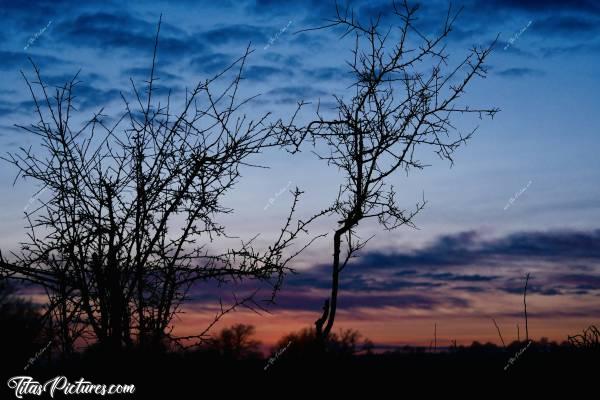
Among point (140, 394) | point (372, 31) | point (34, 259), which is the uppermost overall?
point (372, 31)

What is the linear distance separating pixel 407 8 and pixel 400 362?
13.2ft

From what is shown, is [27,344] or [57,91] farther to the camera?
[57,91]

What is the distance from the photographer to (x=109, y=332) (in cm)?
474

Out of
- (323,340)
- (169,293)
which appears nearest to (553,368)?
(323,340)

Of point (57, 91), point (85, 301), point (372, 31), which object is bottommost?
point (85, 301)

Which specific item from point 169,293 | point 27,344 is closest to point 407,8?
point 169,293

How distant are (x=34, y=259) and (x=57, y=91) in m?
1.50

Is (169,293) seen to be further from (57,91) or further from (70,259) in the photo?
(57,91)

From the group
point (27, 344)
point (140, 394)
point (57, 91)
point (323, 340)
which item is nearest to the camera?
point (140, 394)

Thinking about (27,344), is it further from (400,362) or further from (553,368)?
(553,368)

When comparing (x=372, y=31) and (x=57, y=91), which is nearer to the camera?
(x=57, y=91)

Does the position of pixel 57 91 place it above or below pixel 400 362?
above

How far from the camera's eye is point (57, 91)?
533 centimetres

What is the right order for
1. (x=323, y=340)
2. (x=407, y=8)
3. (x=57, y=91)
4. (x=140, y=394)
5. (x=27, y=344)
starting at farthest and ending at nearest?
1. (x=407, y=8)
2. (x=323, y=340)
3. (x=57, y=91)
4. (x=27, y=344)
5. (x=140, y=394)
